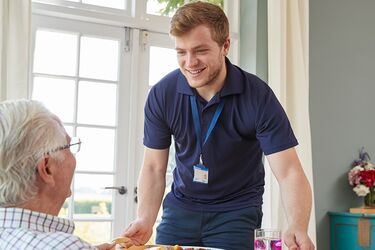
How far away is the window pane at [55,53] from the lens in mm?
3238

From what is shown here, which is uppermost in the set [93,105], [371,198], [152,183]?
[93,105]

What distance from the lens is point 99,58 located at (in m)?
3.41

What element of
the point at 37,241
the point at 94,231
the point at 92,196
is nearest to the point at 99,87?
the point at 92,196

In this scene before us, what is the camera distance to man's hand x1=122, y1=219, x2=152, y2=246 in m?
1.87

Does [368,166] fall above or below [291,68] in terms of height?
below

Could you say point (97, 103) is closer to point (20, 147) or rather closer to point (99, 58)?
point (99, 58)

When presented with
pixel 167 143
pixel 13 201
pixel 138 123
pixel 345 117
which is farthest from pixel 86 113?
pixel 13 201

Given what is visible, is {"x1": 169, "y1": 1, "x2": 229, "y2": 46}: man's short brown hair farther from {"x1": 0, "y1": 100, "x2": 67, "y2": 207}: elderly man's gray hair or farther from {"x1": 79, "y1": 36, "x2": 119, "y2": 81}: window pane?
{"x1": 79, "y1": 36, "x2": 119, "y2": 81}: window pane

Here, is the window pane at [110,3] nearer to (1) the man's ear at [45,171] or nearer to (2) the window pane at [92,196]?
(2) the window pane at [92,196]

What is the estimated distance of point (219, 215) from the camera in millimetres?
1954

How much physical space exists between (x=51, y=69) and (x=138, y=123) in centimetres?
64

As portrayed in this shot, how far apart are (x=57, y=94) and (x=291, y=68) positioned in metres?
1.57

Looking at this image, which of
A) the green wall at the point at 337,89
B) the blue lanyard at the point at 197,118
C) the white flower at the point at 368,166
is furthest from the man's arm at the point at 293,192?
the white flower at the point at 368,166

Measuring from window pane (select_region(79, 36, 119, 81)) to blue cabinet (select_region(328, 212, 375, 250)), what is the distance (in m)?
1.86
